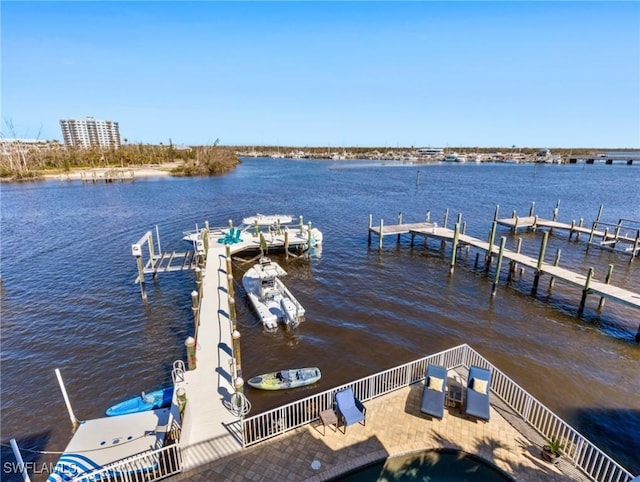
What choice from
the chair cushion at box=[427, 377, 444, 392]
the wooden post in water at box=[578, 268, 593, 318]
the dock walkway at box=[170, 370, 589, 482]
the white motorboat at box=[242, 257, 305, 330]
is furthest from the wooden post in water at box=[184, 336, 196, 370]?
the wooden post in water at box=[578, 268, 593, 318]

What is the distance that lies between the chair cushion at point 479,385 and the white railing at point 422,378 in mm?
889

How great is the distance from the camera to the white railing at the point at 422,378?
938cm

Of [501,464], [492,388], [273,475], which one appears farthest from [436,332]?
[273,475]

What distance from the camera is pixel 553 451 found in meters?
8.85

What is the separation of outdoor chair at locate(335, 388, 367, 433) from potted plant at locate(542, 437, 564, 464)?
16.3ft

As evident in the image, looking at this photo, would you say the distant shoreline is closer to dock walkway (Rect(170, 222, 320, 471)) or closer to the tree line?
the tree line

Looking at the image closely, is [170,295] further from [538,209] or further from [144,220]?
[538,209]

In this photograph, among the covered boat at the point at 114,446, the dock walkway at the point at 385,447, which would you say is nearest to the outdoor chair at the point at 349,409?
the dock walkway at the point at 385,447

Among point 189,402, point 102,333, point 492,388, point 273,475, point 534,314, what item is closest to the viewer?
point 273,475

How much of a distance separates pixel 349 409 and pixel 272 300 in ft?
35.4

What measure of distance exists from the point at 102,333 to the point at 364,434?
16.4 metres

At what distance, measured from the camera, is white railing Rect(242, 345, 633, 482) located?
369 inches

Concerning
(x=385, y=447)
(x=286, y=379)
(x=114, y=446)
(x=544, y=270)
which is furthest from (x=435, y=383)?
(x=544, y=270)

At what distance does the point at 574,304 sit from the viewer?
22.8m
